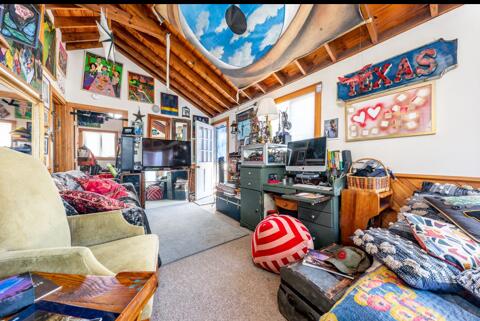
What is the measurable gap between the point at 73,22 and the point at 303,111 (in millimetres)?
4313

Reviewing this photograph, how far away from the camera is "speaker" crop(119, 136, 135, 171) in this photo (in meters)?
3.79

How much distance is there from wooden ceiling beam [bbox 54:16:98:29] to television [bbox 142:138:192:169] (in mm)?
2242

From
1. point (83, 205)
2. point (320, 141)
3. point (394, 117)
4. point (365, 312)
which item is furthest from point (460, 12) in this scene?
point (83, 205)

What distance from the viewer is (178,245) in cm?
218

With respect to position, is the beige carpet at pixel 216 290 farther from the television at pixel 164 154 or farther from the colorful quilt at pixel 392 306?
the television at pixel 164 154

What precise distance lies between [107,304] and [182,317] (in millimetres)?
915

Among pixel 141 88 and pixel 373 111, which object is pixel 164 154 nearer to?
pixel 141 88

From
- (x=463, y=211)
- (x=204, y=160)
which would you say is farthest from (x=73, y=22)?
(x=463, y=211)

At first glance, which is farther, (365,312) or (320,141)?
(320,141)

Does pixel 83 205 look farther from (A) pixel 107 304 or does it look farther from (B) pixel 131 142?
(B) pixel 131 142

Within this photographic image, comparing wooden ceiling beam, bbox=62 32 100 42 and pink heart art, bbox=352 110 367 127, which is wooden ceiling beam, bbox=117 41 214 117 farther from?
pink heart art, bbox=352 110 367 127

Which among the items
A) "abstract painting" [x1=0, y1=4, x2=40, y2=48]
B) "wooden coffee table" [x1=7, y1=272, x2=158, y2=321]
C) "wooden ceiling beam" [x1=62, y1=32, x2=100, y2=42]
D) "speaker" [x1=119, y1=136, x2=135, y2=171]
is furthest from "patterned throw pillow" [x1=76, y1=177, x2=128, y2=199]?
"wooden ceiling beam" [x1=62, y1=32, x2=100, y2=42]

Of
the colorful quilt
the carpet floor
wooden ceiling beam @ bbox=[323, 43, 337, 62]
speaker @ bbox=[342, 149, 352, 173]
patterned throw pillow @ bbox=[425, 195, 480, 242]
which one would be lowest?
the carpet floor

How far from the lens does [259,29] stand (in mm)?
1541
